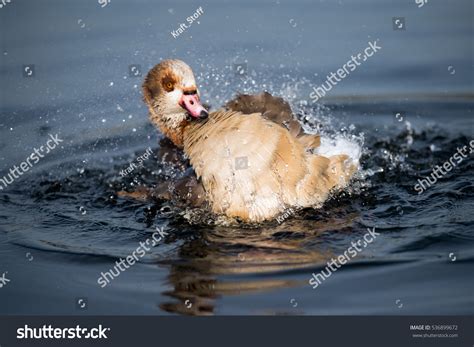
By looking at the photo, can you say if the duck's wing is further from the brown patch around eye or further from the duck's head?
the brown patch around eye

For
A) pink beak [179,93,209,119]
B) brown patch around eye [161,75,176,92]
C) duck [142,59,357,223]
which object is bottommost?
duck [142,59,357,223]

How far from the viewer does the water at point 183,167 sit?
5.46m

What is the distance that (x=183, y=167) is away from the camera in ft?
23.4

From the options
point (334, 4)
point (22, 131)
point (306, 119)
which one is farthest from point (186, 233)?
point (334, 4)

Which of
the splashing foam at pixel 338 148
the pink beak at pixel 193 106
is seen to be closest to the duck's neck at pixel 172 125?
the pink beak at pixel 193 106

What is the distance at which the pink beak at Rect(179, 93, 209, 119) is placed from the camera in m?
6.68

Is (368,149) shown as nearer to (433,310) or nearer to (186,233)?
(186,233)

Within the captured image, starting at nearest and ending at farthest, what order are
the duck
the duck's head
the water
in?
1. the water
2. the duck
3. the duck's head

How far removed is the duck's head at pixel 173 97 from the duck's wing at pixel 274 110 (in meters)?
0.31

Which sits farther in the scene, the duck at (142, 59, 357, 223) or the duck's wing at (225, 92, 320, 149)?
the duck's wing at (225, 92, 320, 149)

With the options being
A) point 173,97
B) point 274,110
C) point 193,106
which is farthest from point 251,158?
point 173,97

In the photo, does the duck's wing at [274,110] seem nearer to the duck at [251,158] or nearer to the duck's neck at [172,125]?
the duck at [251,158]

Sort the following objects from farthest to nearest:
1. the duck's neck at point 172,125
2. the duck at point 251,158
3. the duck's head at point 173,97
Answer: the duck's neck at point 172,125, the duck's head at point 173,97, the duck at point 251,158

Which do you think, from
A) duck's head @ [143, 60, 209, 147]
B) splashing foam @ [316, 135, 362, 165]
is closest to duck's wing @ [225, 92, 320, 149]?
splashing foam @ [316, 135, 362, 165]
